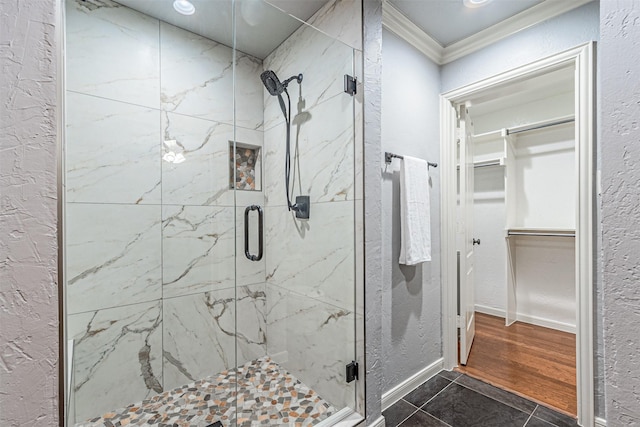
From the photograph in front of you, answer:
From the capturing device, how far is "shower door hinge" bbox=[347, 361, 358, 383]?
5.17ft

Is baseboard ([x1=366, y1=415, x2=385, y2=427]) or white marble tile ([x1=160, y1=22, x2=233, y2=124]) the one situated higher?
white marble tile ([x1=160, y1=22, x2=233, y2=124])

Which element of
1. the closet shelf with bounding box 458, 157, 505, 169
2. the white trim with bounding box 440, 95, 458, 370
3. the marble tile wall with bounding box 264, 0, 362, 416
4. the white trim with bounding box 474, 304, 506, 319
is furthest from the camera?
the white trim with bounding box 474, 304, 506, 319

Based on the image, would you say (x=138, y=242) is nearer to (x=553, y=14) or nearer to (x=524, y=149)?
(x=553, y=14)

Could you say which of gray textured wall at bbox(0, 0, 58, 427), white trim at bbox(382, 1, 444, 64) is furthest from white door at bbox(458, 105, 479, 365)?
gray textured wall at bbox(0, 0, 58, 427)

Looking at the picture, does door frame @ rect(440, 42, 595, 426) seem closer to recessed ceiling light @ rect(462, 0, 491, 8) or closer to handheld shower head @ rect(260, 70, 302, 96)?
recessed ceiling light @ rect(462, 0, 491, 8)

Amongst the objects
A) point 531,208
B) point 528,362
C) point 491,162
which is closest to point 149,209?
point 528,362

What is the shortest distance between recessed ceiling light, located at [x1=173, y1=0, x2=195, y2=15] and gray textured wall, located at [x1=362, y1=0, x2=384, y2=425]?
0.92 meters

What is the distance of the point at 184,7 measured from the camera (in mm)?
1575

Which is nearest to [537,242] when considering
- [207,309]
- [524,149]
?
[524,149]

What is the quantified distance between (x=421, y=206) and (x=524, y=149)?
2164mm

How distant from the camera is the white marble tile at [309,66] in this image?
1.62 m

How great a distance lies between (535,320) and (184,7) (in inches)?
162

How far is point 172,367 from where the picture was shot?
1675 millimetres

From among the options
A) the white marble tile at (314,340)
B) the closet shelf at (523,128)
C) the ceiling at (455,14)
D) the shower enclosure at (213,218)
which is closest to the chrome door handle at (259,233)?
the shower enclosure at (213,218)
